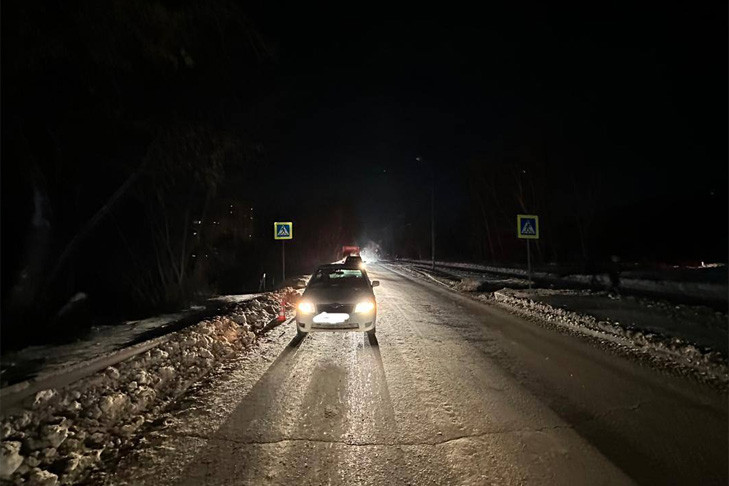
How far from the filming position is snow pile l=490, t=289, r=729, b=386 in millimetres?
6451

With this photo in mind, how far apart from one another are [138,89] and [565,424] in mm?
8729

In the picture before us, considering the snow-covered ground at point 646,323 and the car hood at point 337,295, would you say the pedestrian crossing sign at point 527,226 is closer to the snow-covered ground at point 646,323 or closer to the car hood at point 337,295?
the snow-covered ground at point 646,323

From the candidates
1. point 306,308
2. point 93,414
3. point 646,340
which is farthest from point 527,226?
point 93,414

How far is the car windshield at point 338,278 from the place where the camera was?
9.70 m

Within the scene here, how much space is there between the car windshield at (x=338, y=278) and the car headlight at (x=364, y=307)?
3.00 ft

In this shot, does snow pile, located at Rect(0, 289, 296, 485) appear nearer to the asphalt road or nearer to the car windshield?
the asphalt road

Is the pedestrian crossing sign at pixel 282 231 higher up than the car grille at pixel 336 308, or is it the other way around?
the pedestrian crossing sign at pixel 282 231

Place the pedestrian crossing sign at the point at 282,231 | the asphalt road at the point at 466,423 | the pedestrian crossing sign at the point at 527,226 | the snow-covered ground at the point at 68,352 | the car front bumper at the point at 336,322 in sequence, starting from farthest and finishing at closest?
the pedestrian crossing sign at the point at 282,231 → the pedestrian crossing sign at the point at 527,226 → the car front bumper at the point at 336,322 → the snow-covered ground at the point at 68,352 → the asphalt road at the point at 466,423

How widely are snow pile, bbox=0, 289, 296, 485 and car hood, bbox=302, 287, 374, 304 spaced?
6.46ft

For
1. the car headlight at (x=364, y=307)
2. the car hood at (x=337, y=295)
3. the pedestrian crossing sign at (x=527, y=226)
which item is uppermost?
the pedestrian crossing sign at (x=527, y=226)

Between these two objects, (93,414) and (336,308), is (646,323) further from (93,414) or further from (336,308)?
(93,414)

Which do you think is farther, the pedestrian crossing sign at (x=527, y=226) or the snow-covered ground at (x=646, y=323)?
the pedestrian crossing sign at (x=527, y=226)

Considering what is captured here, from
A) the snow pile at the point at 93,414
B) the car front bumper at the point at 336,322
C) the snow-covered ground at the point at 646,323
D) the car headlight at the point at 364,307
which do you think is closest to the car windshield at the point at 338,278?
the car headlight at the point at 364,307

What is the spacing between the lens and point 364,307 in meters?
8.60
